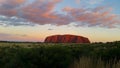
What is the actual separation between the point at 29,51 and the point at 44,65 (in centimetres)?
163

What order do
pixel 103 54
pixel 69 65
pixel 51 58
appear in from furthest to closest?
pixel 103 54
pixel 51 58
pixel 69 65

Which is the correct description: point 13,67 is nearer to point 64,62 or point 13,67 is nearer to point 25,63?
point 25,63

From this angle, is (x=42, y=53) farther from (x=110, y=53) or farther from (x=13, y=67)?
(x=110, y=53)

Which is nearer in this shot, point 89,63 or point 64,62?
point 89,63

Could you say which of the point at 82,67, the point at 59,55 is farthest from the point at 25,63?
the point at 82,67

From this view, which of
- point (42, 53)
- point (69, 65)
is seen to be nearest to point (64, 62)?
point (69, 65)

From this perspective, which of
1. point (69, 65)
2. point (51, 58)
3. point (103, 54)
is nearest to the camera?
point (69, 65)

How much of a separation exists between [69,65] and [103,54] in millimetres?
4379

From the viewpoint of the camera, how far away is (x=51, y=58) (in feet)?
61.8

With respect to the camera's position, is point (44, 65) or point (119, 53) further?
point (119, 53)

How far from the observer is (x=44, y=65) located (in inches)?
725

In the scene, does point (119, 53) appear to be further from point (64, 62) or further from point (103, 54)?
point (64, 62)

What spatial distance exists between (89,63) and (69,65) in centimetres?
223

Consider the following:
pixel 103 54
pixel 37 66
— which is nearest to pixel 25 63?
pixel 37 66
